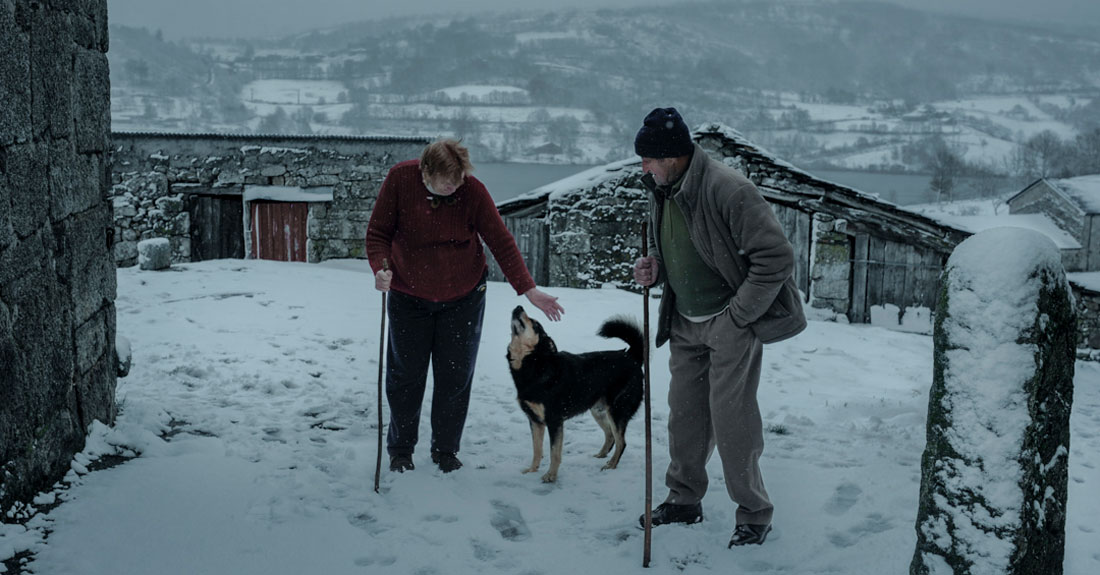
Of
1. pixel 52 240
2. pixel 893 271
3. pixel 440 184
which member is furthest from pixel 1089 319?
pixel 52 240

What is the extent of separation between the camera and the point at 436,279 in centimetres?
393

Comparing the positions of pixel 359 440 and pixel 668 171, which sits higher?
pixel 668 171

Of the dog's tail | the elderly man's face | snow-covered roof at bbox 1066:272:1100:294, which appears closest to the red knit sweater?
the dog's tail

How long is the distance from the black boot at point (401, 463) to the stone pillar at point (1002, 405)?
2.63 metres

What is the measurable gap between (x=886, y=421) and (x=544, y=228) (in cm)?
907

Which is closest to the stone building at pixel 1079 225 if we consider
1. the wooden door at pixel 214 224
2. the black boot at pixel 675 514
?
the black boot at pixel 675 514

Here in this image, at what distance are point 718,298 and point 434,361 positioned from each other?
1.65m

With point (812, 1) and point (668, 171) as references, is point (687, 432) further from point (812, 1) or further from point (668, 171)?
point (812, 1)

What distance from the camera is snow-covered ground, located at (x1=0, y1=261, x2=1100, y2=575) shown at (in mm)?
3135

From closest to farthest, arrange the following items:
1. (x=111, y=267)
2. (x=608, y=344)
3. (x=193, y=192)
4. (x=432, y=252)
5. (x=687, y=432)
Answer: (x=687, y=432) → (x=432, y=252) → (x=111, y=267) → (x=608, y=344) → (x=193, y=192)

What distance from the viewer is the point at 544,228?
1375 cm

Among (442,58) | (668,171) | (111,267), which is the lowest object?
(111,267)

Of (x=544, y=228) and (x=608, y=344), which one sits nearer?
(x=608, y=344)

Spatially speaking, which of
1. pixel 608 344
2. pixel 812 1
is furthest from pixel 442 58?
pixel 608 344
